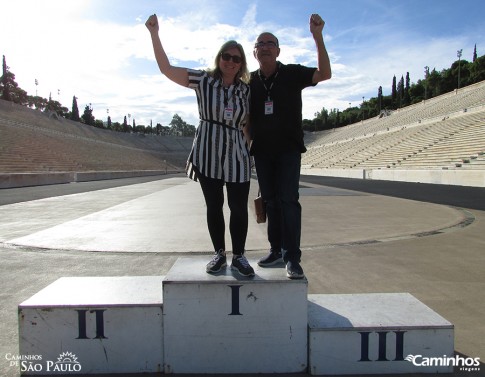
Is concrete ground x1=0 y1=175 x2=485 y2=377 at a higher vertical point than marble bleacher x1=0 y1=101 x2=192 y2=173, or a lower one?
lower

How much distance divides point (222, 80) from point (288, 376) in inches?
80.1

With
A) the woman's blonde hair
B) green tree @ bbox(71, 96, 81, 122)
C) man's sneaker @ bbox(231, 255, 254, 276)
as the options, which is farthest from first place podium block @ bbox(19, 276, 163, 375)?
green tree @ bbox(71, 96, 81, 122)

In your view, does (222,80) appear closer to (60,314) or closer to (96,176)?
(60,314)

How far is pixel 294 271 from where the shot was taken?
258cm

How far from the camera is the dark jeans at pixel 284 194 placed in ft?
9.60

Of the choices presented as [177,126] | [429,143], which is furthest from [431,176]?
[177,126]

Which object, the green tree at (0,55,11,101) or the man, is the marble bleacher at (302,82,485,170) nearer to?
the man

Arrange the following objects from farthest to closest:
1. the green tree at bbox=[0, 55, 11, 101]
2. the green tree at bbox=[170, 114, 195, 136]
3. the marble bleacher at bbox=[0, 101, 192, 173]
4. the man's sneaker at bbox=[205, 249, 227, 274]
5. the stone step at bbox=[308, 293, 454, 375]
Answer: the green tree at bbox=[170, 114, 195, 136] < the green tree at bbox=[0, 55, 11, 101] < the marble bleacher at bbox=[0, 101, 192, 173] < the man's sneaker at bbox=[205, 249, 227, 274] < the stone step at bbox=[308, 293, 454, 375]

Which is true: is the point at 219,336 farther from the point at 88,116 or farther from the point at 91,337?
the point at 88,116

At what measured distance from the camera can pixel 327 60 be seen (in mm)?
2904

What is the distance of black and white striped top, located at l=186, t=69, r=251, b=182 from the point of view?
286 cm

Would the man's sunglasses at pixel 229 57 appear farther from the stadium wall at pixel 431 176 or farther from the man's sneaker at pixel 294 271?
the stadium wall at pixel 431 176

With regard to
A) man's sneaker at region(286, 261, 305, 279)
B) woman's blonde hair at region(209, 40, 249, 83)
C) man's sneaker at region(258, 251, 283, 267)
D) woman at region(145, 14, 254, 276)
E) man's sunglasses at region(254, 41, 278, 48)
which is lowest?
man's sneaker at region(258, 251, 283, 267)

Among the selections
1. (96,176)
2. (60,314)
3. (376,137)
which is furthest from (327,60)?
(376,137)
